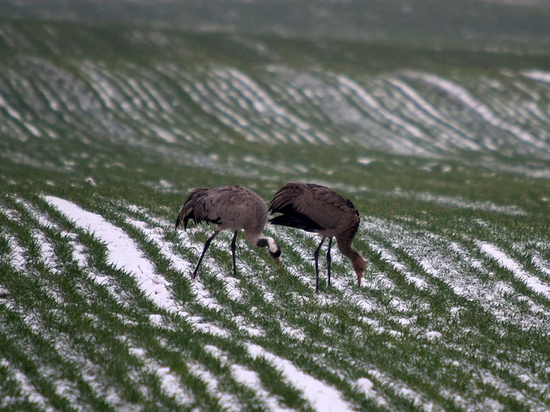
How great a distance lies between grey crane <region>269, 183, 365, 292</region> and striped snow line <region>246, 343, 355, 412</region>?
2.93 m

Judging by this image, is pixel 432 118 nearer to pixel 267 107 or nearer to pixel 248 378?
pixel 267 107

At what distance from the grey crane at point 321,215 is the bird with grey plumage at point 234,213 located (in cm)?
40

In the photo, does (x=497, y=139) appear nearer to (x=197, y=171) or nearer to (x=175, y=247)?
(x=197, y=171)

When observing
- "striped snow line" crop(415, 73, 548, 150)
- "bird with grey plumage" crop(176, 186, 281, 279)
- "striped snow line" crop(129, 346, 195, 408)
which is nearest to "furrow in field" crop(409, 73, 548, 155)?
"striped snow line" crop(415, 73, 548, 150)

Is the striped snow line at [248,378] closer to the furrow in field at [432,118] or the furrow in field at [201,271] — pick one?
the furrow in field at [201,271]

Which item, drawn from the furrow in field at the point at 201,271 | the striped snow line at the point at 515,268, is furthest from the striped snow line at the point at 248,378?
the striped snow line at the point at 515,268

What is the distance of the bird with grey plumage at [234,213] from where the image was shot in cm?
1052

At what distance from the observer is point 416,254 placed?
12.7 m

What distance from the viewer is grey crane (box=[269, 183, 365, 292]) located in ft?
35.3

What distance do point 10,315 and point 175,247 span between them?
12.9 ft

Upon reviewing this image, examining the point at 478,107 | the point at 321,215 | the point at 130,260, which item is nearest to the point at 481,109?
the point at 478,107

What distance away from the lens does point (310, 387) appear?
7.24 meters

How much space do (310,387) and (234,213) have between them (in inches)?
161

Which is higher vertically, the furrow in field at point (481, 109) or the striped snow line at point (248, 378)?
the striped snow line at point (248, 378)
